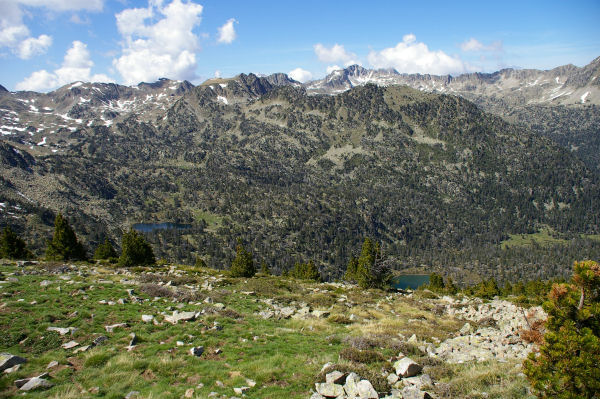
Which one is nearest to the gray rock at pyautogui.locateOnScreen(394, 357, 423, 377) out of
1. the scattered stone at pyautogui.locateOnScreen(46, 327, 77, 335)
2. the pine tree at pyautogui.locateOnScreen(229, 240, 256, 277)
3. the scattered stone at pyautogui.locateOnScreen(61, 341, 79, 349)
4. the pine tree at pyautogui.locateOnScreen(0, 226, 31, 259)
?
the scattered stone at pyautogui.locateOnScreen(61, 341, 79, 349)

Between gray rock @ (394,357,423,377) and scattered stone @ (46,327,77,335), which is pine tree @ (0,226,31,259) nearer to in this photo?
scattered stone @ (46,327,77,335)

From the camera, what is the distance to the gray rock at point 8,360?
38.3 ft

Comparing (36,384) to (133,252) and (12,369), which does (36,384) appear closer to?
(12,369)

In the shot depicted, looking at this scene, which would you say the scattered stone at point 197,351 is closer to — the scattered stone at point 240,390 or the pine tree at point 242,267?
the scattered stone at point 240,390

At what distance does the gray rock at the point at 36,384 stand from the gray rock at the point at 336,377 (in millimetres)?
10325

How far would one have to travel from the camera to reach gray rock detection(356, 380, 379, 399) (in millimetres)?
10648

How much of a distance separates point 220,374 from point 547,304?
519 inches

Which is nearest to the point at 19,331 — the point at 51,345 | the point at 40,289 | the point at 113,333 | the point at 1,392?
the point at 51,345

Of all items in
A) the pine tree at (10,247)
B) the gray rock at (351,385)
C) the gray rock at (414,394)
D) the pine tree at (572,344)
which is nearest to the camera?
the pine tree at (572,344)

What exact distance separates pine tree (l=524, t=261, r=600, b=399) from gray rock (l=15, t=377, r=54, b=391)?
55.9ft

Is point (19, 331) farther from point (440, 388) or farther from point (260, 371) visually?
point (440, 388)

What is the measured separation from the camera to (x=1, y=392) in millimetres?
10305

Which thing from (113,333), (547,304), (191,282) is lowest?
(191,282)

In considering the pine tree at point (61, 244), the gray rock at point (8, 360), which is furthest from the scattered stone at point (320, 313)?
the pine tree at point (61, 244)
